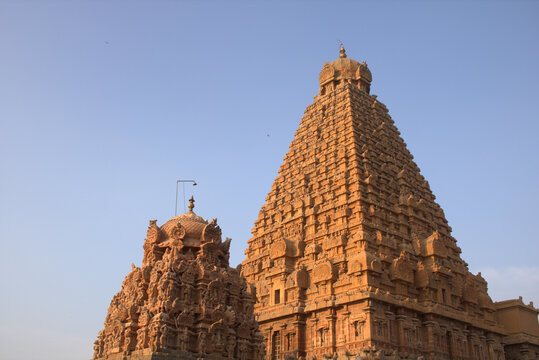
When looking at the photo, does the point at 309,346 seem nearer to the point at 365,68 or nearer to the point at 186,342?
the point at 186,342

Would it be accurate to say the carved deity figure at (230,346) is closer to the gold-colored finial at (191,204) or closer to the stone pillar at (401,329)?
the gold-colored finial at (191,204)

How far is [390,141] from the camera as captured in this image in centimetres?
4722

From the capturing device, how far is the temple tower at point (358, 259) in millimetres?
32062

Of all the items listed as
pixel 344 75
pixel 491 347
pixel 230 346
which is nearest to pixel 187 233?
pixel 230 346

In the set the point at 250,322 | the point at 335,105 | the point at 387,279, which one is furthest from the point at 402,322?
the point at 335,105

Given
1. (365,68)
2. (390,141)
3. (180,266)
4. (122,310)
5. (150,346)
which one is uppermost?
(365,68)

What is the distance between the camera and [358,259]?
32812 millimetres

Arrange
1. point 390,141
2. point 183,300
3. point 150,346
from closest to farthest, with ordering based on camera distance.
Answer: point 150,346, point 183,300, point 390,141

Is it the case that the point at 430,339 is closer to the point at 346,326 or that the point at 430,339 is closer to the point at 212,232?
the point at 346,326

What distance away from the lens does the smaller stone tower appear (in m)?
22.0

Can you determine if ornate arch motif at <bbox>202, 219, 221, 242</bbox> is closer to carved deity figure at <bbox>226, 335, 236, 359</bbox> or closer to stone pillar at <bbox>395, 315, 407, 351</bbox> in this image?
carved deity figure at <bbox>226, 335, 236, 359</bbox>

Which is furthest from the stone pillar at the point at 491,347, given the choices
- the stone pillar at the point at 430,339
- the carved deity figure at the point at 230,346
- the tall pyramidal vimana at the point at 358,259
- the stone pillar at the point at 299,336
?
the carved deity figure at the point at 230,346

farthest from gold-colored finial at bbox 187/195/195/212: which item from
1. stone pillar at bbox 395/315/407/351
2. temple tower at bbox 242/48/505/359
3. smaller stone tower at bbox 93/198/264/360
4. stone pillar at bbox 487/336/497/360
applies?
stone pillar at bbox 487/336/497/360

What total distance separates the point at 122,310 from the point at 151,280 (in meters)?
1.89
